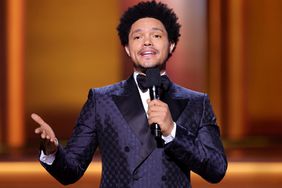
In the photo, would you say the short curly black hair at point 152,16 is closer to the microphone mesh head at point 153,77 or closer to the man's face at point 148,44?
the man's face at point 148,44

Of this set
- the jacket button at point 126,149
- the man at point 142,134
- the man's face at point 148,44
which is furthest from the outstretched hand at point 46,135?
the man's face at point 148,44

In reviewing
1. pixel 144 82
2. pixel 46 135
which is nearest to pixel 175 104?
pixel 144 82

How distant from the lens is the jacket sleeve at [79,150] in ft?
4.71

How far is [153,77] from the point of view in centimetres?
138

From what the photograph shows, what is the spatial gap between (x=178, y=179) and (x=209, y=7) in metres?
4.13

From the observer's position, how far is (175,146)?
1.35m

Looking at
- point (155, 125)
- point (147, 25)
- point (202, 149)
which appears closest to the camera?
point (155, 125)

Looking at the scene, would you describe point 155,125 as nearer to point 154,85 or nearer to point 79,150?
point 154,85

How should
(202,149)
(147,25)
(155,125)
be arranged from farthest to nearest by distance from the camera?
(147,25) < (202,149) < (155,125)

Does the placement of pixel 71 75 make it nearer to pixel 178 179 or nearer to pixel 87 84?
pixel 87 84

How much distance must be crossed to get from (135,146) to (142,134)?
34 mm

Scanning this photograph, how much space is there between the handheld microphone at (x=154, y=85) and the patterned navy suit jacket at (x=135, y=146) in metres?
0.08

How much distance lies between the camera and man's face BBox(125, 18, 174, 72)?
1474 mm

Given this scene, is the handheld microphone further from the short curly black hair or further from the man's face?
the short curly black hair
